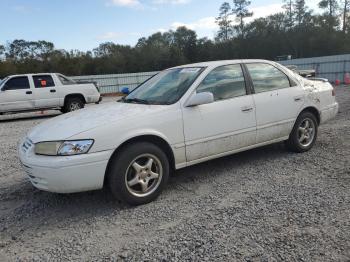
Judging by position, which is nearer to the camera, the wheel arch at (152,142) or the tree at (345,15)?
the wheel arch at (152,142)

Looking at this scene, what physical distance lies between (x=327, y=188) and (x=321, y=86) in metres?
2.43

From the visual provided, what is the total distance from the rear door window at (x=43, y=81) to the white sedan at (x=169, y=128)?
9.22 meters

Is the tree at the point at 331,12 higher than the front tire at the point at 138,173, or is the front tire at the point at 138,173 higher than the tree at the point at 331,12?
the tree at the point at 331,12

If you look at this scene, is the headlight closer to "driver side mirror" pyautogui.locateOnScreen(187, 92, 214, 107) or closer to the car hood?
the car hood

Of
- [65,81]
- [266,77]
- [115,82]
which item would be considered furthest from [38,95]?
[115,82]

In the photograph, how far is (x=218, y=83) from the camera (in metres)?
4.62

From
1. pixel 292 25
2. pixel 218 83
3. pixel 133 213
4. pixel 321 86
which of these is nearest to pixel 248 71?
pixel 218 83

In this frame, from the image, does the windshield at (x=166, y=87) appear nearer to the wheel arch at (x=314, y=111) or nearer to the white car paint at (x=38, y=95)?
the wheel arch at (x=314, y=111)

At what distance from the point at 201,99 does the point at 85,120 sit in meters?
1.38

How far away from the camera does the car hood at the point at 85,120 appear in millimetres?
3650

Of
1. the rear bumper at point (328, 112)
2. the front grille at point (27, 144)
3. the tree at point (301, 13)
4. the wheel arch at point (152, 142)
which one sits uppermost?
the tree at point (301, 13)

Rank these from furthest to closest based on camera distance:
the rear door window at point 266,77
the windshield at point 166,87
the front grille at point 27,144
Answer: the rear door window at point 266,77, the windshield at point 166,87, the front grille at point 27,144

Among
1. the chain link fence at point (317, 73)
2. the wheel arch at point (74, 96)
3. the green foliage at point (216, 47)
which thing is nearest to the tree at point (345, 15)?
the green foliage at point (216, 47)

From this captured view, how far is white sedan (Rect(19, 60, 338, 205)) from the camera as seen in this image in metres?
3.55
